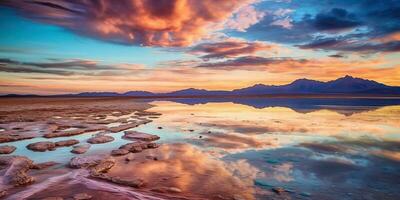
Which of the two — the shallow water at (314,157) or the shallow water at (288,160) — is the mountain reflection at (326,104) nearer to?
the shallow water at (314,157)

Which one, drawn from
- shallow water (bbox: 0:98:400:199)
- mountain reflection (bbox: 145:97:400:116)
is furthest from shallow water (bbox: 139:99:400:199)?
mountain reflection (bbox: 145:97:400:116)

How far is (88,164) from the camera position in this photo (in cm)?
819

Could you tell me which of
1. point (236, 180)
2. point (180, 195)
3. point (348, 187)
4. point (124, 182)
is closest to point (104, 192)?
point (124, 182)

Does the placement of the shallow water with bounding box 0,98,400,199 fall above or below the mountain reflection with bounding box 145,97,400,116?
below

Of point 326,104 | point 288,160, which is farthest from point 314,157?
point 326,104

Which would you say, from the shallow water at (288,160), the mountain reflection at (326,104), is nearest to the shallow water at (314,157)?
the shallow water at (288,160)

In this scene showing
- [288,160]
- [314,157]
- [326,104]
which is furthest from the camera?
[326,104]

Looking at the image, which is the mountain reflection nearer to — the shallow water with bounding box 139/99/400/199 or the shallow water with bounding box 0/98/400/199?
the shallow water with bounding box 139/99/400/199

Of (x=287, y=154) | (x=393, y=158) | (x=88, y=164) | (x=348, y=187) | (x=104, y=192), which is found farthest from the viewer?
(x=287, y=154)

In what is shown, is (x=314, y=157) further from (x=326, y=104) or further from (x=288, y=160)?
(x=326, y=104)

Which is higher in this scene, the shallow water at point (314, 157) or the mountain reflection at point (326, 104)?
the mountain reflection at point (326, 104)

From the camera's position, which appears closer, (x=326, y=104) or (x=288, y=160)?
(x=288, y=160)

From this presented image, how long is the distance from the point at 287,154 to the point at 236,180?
345cm

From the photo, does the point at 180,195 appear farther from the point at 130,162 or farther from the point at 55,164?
the point at 55,164
